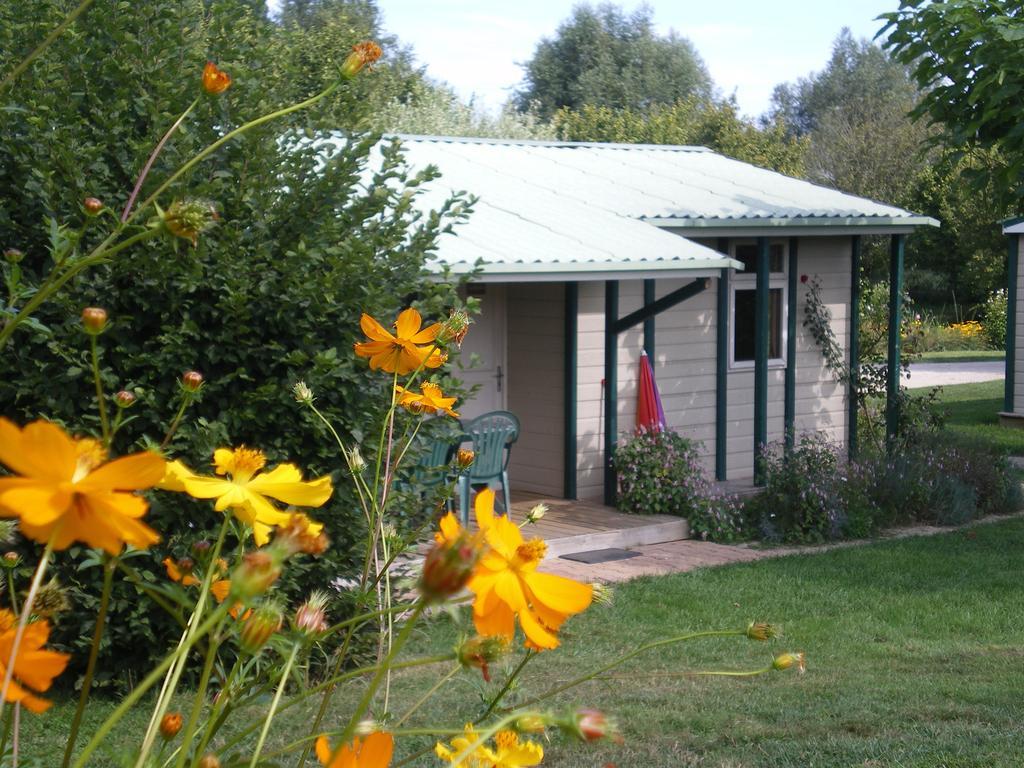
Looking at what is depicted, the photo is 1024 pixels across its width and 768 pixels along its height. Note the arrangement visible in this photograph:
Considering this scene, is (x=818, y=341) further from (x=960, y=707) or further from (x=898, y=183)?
(x=898, y=183)

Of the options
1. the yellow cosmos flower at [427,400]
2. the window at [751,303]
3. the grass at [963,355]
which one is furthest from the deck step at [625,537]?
the grass at [963,355]

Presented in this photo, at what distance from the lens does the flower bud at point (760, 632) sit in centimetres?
148

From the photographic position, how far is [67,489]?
762mm

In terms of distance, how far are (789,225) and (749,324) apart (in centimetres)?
123

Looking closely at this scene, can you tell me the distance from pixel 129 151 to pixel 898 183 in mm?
37589

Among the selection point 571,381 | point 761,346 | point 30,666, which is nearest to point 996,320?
point 761,346

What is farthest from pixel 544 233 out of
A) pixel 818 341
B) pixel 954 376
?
pixel 954 376

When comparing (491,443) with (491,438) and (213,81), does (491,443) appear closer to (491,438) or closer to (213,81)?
(491,438)

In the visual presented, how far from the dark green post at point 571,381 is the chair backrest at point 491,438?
1731 millimetres

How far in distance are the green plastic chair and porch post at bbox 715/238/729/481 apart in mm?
3266

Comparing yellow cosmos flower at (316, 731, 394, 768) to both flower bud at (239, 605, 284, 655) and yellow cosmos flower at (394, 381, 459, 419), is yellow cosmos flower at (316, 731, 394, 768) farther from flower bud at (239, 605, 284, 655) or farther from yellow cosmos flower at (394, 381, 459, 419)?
yellow cosmos flower at (394, 381, 459, 419)

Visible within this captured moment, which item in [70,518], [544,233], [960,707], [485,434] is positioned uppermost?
[544,233]

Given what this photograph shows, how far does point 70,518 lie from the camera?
0.78 meters

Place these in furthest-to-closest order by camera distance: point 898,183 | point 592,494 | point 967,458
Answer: point 898,183 → point 967,458 → point 592,494
